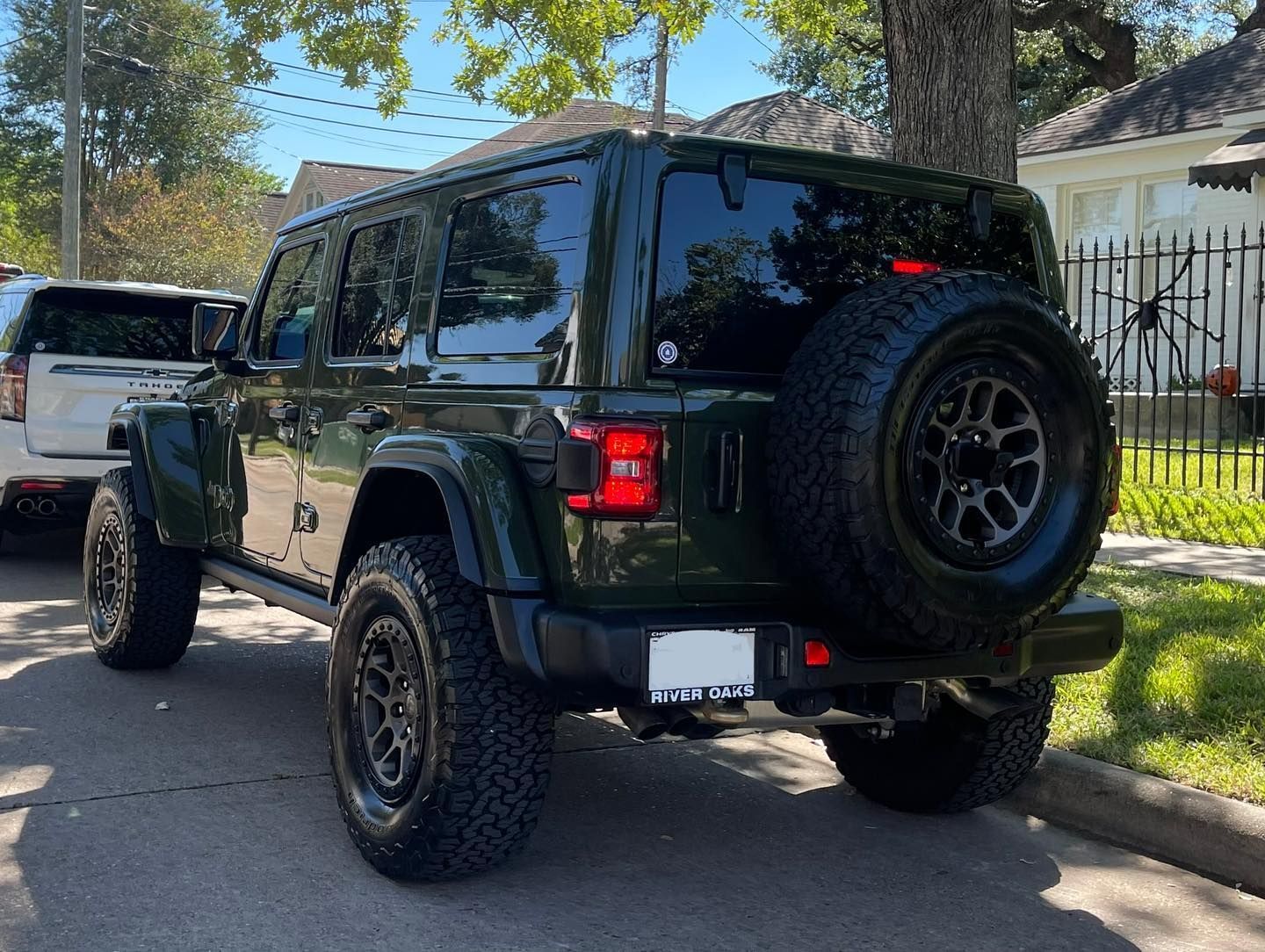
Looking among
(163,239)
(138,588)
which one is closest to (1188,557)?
(138,588)

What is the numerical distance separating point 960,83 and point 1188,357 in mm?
6044

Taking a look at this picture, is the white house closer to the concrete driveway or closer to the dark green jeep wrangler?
the concrete driveway

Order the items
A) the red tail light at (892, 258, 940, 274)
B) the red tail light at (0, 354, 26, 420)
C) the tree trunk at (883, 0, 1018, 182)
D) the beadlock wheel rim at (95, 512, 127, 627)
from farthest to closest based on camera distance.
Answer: the red tail light at (0, 354, 26, 420) < the tree trunk at (883, 0, 1018, 182) < the beadlock wheel rim at (95, 512, 127, 627) < the red tail light at (892, 258, 940, 274)

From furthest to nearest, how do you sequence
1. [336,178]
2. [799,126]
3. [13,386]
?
[336,178] → [799,126] → [13,386]

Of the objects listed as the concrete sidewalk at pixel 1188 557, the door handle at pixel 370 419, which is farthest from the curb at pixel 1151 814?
the concrete sidewalk at pixel 1188 557

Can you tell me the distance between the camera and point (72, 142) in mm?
21609

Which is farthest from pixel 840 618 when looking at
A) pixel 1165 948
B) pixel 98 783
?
pixel 98 783

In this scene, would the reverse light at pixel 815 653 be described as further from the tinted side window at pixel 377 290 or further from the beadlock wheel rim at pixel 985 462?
the tinted side window at pixel 377 290

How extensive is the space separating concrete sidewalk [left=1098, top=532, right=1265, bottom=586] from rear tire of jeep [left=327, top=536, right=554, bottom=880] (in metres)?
5.28

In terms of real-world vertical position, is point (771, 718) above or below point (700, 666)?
below

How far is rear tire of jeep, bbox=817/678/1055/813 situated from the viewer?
455 cm

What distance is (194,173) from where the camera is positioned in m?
43.8

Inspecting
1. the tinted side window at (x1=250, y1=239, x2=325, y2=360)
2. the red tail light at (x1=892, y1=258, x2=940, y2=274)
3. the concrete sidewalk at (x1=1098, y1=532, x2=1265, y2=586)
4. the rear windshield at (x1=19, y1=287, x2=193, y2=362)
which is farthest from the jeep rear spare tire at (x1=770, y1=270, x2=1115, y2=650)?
the rear windshield at (x1=19, y1=287, x2=193, y2=362)

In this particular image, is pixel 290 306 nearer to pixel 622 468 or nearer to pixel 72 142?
pixel 622 468
